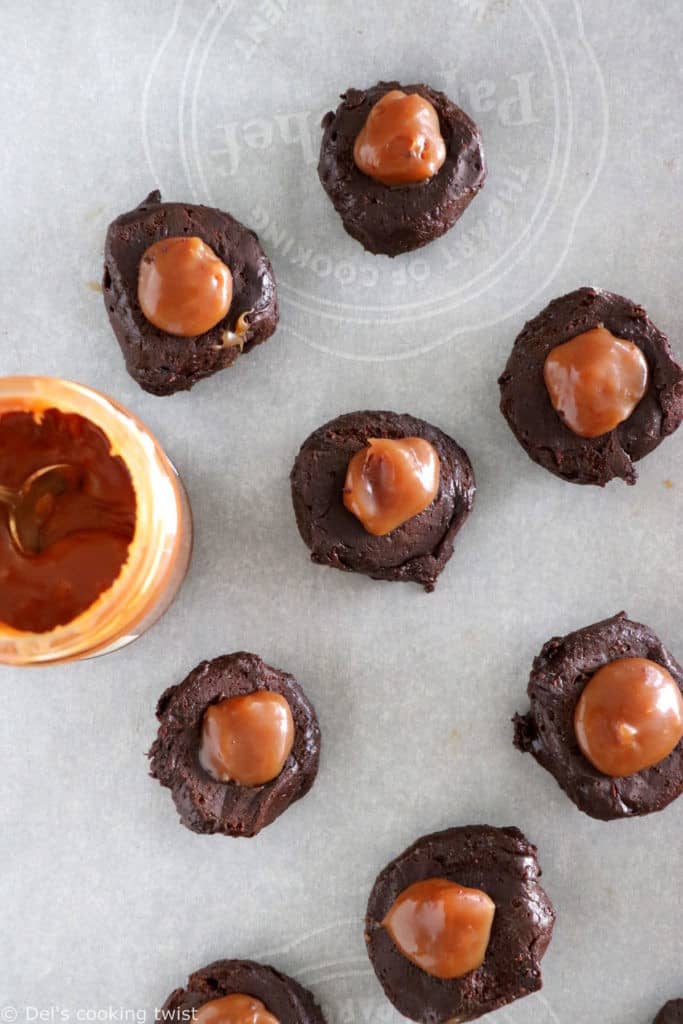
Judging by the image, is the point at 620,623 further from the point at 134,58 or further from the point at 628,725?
the point at 134,58

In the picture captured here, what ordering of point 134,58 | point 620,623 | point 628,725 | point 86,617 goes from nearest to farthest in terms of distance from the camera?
point 86,617 < point 628,725 < point 620,623 < point 134,58

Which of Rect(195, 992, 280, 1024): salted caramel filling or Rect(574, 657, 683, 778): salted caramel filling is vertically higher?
Rect(574, 657, 683, 778): salted caramel filling

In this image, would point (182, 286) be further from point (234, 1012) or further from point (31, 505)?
point (234, 1012)

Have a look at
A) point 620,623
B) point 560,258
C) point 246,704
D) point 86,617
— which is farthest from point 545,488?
point 86,617

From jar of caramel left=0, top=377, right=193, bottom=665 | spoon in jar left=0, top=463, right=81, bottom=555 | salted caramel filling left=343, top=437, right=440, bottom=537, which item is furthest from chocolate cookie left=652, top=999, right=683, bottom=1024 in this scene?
spoon in jar left=0, top=463, right=81, bottom=555

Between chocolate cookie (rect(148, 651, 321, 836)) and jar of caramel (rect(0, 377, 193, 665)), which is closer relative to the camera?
jar of caramel (rect(0, 377, 193, 665))

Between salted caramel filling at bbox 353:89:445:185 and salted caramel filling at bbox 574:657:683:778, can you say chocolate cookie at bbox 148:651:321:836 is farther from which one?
salted caramel filling at bbox 353:89:445:185

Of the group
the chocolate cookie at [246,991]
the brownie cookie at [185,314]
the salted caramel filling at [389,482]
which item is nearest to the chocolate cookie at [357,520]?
the salted caramel filling at [389,482]
